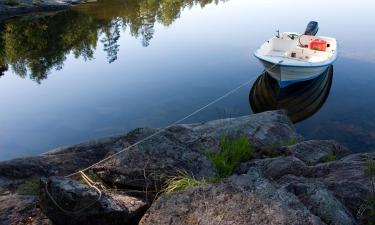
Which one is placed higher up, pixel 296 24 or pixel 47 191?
pixel 47 191

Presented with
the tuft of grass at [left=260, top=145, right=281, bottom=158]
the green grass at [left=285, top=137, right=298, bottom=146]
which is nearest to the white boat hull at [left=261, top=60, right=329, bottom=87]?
the green grass at [left=285, top=137, right=298, bottom=146]

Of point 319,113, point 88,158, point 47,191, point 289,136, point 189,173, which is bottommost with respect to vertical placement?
point 319,113

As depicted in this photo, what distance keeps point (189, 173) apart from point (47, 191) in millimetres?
2230

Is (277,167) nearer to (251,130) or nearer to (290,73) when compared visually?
(251,130)

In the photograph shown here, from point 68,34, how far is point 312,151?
3125cm

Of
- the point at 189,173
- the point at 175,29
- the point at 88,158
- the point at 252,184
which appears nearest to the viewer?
the point at 252,184

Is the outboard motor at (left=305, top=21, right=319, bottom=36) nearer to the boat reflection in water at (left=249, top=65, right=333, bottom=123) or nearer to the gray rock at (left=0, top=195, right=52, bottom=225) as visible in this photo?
the boat reflection in water at (left=249, top=65, right=333, bottom=123)

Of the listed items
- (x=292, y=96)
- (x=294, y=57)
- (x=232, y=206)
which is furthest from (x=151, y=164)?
(x=294, y=57)

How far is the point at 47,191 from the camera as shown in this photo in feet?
16.5

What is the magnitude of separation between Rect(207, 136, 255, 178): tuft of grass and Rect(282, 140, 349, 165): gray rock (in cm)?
123

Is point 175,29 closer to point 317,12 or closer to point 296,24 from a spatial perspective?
point 296,24

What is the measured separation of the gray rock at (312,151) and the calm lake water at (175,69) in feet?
16.0

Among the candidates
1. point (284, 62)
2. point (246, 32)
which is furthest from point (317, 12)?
point (284, 62)

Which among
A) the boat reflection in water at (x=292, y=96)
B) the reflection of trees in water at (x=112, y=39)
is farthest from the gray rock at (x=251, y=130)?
the reflection of trees in water at (x=112, y=39)
